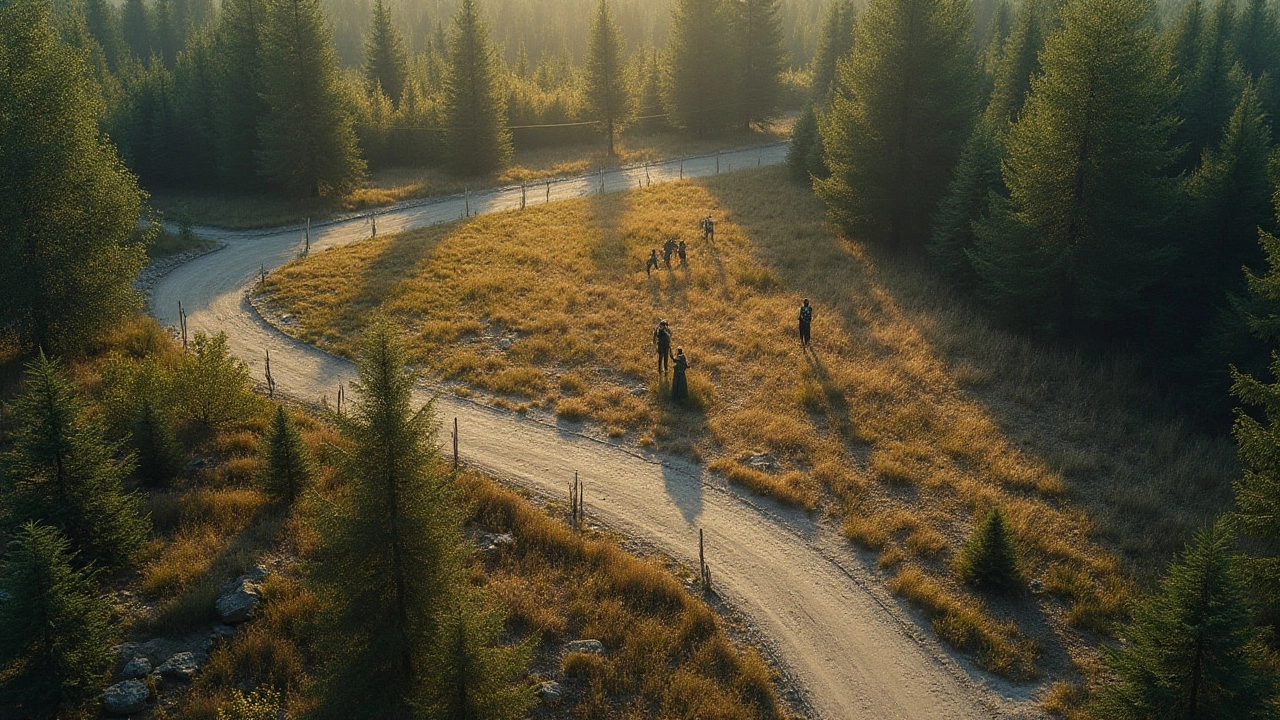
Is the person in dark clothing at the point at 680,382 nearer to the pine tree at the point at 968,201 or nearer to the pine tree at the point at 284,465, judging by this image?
the pine tree at the point at 284,465

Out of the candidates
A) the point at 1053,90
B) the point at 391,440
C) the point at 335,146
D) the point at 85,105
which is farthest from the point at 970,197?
the point at 335,146

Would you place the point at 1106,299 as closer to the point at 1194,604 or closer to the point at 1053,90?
the point at 1053,90

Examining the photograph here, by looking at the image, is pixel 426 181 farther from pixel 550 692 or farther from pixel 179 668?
pixel 550 692

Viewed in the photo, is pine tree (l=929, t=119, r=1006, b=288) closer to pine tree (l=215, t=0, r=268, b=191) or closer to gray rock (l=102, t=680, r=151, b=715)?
gray rock (l=102, t=680, r=151, b=715)

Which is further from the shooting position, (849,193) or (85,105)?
(849,193)

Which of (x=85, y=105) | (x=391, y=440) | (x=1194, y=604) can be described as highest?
(x=85, y=105)

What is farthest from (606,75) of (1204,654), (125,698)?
(1204,654)

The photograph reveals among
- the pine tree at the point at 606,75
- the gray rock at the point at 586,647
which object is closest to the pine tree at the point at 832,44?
the pine tree at the point at 606,75
